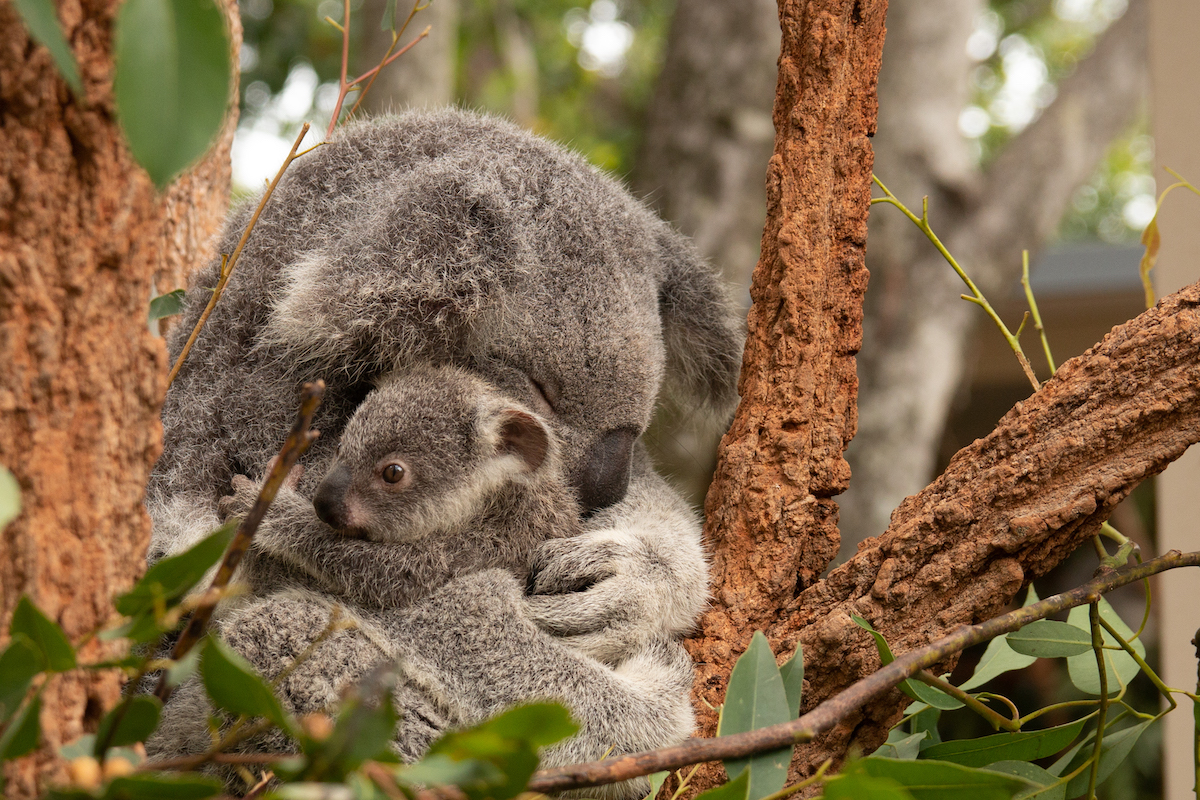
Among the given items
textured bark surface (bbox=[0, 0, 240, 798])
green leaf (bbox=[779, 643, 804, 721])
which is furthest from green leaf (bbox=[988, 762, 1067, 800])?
textured bark surface (bbox=[0, 0, 240, 798])

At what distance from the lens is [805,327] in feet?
4.42

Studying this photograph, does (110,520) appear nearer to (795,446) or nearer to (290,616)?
(290,616)

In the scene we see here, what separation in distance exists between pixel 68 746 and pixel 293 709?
1.58 feet

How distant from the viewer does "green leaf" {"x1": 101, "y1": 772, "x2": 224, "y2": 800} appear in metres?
0.56

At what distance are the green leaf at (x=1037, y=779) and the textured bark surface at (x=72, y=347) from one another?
96 cm

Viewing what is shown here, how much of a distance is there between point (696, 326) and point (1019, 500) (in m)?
0.71

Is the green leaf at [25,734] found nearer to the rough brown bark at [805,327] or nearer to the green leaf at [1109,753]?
the rough brown bark at [805,327]

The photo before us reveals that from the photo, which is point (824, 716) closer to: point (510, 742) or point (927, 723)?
point (510, 742)

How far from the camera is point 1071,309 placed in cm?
509

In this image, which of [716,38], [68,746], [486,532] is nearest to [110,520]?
[68,746]

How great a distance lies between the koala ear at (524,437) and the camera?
1244 mm

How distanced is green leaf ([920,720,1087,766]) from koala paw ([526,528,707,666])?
0.36m

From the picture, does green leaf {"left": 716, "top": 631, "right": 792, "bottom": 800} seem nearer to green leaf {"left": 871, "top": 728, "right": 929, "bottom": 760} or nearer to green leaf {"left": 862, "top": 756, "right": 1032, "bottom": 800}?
green leaf {"left": 862, "top": 756, "right": 1032, "bottom": 800}

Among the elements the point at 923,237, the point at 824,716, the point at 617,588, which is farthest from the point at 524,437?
the point at 923,237
